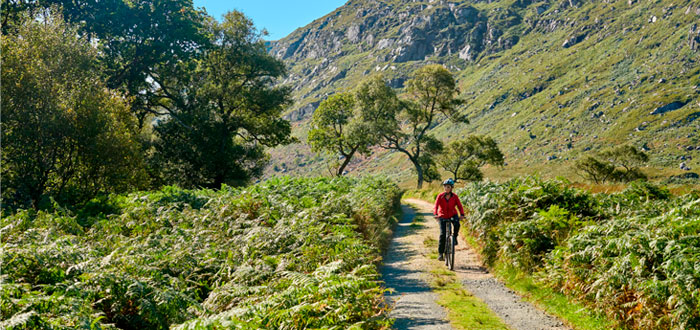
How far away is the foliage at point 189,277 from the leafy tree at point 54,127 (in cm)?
859

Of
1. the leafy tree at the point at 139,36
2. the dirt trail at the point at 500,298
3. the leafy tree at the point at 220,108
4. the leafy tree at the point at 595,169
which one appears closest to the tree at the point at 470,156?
the leafy tree at the point at 595,169

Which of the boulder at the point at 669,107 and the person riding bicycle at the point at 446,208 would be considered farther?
the boulder at the point at 669,107

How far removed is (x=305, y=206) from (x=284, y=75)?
24.4 meters

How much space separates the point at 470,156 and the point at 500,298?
209ft

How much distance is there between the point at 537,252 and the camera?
32.3ft

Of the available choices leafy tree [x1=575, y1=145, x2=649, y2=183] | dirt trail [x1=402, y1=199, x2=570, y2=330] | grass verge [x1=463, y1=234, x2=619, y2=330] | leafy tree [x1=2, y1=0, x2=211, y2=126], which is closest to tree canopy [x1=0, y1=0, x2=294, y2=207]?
leafy tree [x1=2, y1=0, x2=211, y2=126]

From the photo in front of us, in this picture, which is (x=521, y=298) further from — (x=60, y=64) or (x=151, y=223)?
(x=60, y=64)

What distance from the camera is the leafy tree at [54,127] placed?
54.4 ft

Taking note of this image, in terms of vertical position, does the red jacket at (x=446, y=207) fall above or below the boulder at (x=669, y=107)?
above

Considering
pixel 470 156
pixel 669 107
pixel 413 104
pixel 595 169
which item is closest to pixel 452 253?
pixel 413 104

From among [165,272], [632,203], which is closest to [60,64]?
[165,272]

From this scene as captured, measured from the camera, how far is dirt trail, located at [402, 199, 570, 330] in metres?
7.22

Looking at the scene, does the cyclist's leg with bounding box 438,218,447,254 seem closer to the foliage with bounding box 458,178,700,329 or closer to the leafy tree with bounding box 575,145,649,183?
the foliage with bounding box 458,178,700,329

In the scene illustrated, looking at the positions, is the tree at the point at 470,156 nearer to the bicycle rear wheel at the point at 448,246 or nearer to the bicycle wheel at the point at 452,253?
the bicycle rear wheel at the point at 448,246
